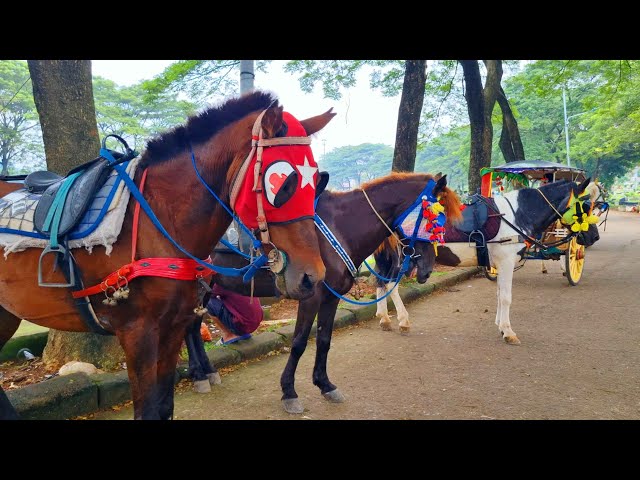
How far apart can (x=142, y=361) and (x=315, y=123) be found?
151cm

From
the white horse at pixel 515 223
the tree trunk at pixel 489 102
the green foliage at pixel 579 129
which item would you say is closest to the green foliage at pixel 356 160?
the green foliage at pixel 579 129

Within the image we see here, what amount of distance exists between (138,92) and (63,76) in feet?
82.7

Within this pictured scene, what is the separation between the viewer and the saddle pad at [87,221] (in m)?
1.96

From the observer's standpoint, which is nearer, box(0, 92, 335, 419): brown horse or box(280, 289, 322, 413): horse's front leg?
box(0, 92, 335, 419): brown horse

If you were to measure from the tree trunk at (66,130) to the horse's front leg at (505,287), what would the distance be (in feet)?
15.5

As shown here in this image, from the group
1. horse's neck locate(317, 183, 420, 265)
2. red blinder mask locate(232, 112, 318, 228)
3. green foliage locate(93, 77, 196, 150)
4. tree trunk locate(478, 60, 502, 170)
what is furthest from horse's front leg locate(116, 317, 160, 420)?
green foliage locate(93, 77, 196, 150)

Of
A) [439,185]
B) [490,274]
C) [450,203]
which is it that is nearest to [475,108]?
[490,274]

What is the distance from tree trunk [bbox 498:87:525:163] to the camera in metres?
14.8

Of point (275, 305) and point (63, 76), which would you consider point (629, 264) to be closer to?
point (275, 305)

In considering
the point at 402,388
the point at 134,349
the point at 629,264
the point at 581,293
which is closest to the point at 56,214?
the point at 134,349

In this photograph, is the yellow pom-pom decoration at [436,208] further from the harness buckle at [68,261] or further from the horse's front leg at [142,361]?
the harness buckle at [68,261]

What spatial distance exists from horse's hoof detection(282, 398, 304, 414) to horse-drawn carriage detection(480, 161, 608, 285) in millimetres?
4241

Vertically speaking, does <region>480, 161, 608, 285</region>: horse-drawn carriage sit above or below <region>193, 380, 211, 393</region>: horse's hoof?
above

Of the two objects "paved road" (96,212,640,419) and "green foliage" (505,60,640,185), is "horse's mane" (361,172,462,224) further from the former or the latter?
"green foliage" (505,60,640,185)
